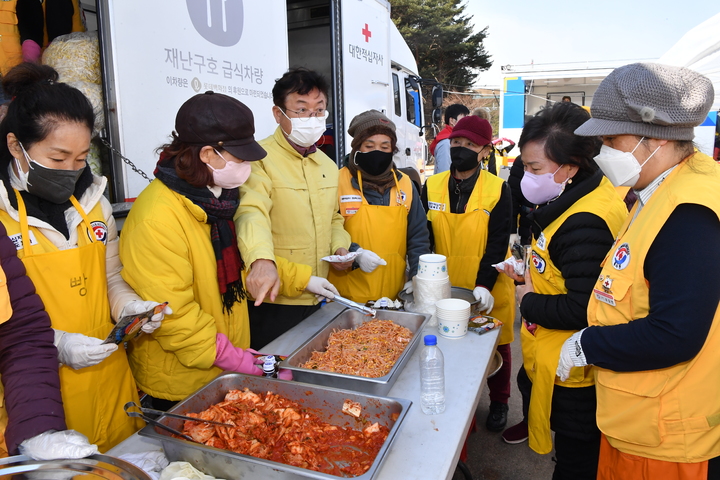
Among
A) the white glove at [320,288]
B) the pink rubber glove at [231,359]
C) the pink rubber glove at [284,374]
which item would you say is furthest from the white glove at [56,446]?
the white glove at [320,288]

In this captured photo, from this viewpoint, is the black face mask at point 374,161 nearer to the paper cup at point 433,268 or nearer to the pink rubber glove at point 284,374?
the paper cup at point 433,268

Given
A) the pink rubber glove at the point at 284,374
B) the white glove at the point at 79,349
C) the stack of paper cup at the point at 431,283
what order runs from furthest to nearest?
the stack of paper cup at the point at 431,283
the pink rubber glove at the point at 284,374
the white glove at the point at 79,349

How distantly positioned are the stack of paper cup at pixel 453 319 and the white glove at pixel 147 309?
1.32m

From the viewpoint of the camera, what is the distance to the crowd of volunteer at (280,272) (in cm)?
147

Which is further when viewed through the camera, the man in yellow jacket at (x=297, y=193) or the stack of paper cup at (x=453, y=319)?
the man in yellow jacket at (x=297, y=193)

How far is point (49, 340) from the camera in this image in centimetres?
154

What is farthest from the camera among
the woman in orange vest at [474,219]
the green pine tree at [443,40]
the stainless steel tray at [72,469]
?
the green pine tree at [443,40]

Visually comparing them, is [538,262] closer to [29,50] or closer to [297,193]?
[297,193]

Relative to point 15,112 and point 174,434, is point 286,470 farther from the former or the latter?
point 15,112

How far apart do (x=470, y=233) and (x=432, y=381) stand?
158cm

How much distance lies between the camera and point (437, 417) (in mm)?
1722

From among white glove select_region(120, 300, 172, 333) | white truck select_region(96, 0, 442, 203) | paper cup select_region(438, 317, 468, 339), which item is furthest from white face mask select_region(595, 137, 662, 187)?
white truck select_region(96, 0, 442, 203)

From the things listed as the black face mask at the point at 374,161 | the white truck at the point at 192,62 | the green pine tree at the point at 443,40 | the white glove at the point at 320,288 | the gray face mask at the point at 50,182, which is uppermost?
the green pine tree at the point at 443,40

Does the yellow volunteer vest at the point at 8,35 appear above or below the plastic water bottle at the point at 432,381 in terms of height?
above
